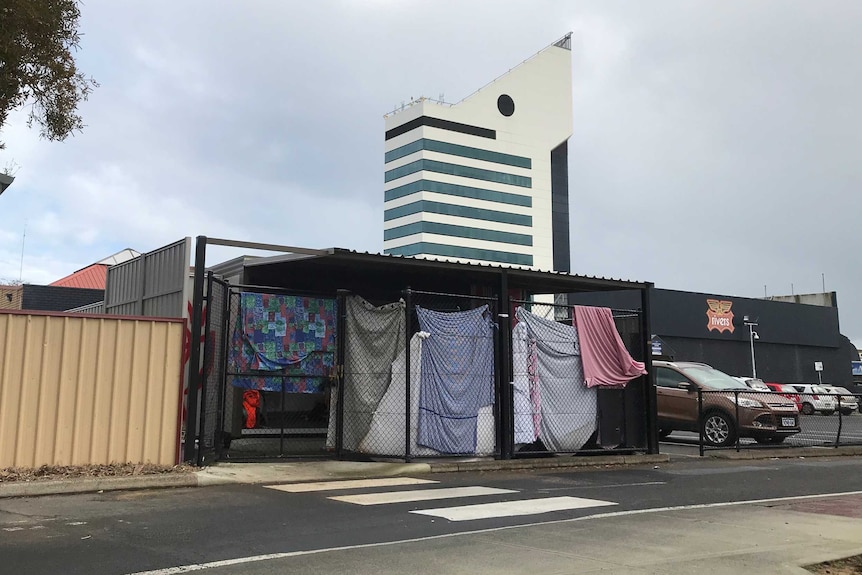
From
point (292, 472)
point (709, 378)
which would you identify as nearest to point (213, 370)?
point (292, 472)

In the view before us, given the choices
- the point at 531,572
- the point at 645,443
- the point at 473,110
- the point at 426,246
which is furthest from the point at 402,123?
the point at 531,572

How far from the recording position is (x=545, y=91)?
5261 inches

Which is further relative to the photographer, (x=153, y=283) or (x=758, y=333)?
(x=758, y=333)

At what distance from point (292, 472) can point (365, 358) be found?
2.36 m

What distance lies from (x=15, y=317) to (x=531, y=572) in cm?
737

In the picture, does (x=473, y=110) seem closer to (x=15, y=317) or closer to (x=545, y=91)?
(x=545, y=91)

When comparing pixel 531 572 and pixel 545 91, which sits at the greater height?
pixel 545 91

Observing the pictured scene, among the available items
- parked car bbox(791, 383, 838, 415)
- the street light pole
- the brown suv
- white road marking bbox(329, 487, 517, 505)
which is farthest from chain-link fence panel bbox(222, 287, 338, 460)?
the street light pole

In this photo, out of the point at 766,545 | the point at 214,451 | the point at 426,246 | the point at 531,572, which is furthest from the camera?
the point at 426,246

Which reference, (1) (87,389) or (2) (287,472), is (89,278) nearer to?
(1) (87,389)

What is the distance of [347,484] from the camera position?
10086mm

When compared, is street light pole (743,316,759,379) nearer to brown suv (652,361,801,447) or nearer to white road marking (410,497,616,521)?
brown suv (652,361,801,447)

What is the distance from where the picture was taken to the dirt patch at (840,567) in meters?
5.87

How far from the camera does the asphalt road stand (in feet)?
19.4
